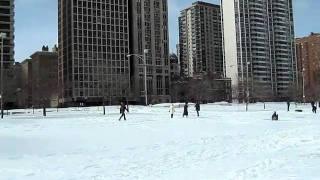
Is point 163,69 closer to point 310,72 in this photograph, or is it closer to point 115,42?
point 115,42

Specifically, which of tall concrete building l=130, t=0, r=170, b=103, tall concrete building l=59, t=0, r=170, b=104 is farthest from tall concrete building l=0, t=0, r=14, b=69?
tall concrete building l=130, t=0, r=170, b=103

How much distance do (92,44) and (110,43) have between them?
5907 millimetres

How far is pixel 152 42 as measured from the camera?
155500mm

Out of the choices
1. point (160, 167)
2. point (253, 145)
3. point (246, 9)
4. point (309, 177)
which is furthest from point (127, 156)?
point (246, 9)

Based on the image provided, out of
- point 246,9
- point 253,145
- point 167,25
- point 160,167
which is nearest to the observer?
point 160,167

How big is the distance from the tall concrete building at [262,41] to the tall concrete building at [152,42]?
77.9 ft

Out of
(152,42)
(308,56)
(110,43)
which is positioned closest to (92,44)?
(110,43)

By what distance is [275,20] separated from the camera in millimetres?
141250

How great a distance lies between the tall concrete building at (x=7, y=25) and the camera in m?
130

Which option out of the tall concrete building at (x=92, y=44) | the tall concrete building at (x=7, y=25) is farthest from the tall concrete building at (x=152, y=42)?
the tall concrete building at (x=7, y=25)

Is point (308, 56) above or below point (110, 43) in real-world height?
below

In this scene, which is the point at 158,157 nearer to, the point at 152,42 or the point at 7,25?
the point at 7,25

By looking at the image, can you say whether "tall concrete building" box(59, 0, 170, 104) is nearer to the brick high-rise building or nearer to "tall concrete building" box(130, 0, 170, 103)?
"tall concrete building" box(130, 0, 170, 103)

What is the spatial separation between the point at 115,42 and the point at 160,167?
483 feet
